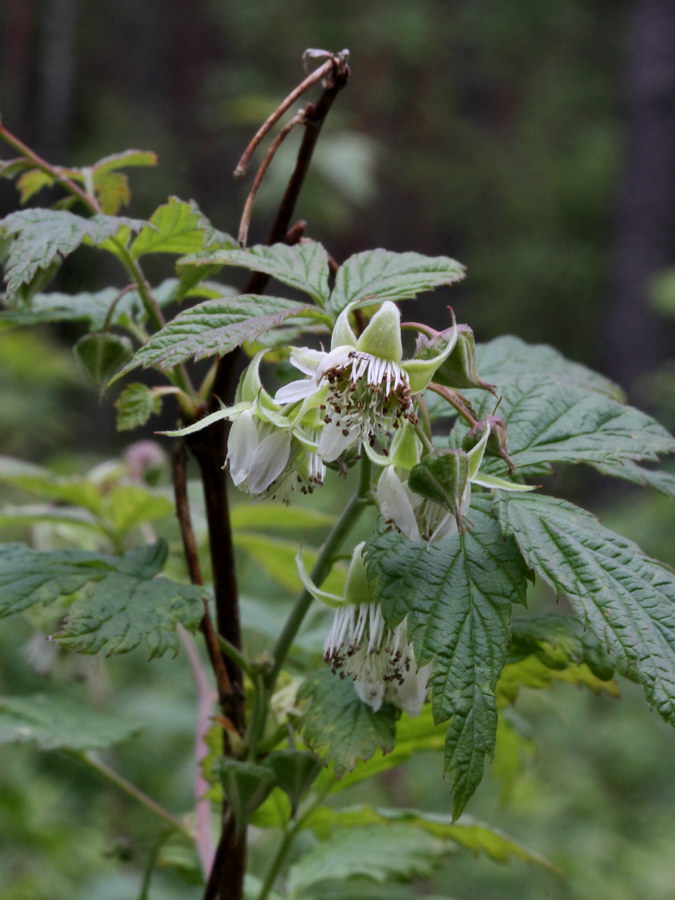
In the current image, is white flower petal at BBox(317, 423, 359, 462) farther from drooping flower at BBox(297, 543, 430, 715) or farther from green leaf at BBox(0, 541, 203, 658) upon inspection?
green leaf at BBox(0, 541, 203, 658)

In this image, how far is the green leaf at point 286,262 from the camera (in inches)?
32.1

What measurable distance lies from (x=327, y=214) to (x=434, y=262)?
277 inches

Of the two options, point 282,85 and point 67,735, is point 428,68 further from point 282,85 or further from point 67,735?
point 67,735

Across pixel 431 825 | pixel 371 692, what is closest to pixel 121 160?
Answer: pixel 371 692

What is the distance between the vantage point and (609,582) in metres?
0.73

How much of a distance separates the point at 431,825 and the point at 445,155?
475 inches

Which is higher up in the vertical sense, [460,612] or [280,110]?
[280,110]

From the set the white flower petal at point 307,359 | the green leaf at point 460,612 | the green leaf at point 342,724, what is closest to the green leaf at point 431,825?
the green leaf at point 342,724

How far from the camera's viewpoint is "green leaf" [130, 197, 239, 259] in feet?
3.10

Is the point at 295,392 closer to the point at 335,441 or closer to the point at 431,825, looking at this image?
the point at 335,441

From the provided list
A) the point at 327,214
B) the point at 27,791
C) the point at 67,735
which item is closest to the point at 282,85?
the point at 327,214

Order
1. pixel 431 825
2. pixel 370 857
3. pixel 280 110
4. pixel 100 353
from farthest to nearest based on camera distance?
pixel 370 857 < pixel 431 825 < pixel 100 353 < pixel 280 110

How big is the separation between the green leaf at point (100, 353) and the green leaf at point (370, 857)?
0.77 metres

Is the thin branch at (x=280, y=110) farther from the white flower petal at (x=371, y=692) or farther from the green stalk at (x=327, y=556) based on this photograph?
the white flower petal at (x=371, y=692)
